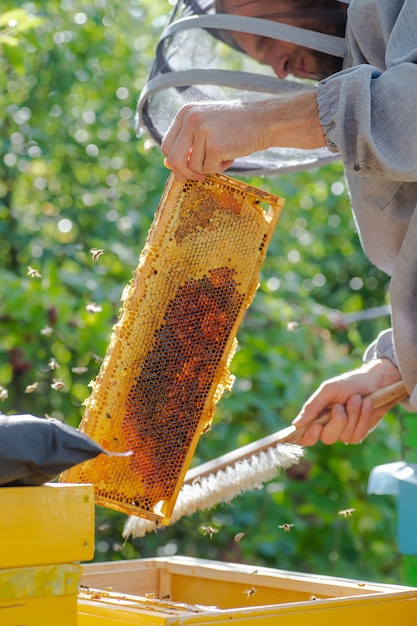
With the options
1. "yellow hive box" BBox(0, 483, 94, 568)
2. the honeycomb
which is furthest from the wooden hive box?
the honeycomb

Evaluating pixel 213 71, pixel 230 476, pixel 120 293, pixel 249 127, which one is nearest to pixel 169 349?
pixel 230 476

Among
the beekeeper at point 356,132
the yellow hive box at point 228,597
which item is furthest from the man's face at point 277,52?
the yellow hive box at point 228,597

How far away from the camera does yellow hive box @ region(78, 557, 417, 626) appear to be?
1.20 meters

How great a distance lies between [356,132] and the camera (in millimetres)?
1324

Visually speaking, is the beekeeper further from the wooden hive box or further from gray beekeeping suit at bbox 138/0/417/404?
the wooden hive box

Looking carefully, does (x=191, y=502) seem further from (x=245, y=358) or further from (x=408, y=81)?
(x=245, y=358)

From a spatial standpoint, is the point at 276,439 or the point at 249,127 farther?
the point at 276,439

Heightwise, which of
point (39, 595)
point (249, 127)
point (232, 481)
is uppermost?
point (249, 127)

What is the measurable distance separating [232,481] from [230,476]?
0.04ft

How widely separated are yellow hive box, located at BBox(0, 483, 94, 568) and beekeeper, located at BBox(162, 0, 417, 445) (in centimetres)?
64

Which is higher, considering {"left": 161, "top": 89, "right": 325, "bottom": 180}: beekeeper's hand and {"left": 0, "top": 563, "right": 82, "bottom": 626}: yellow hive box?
{"left": 161, "top": 89, "right": 325, "bottom": 180}: beekeeper's hand

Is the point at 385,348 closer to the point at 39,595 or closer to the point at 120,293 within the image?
the point at 39,595

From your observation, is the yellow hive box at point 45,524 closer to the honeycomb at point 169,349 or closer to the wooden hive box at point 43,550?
the wooden hive box at point 43,550

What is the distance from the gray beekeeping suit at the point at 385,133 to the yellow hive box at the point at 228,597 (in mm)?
400
